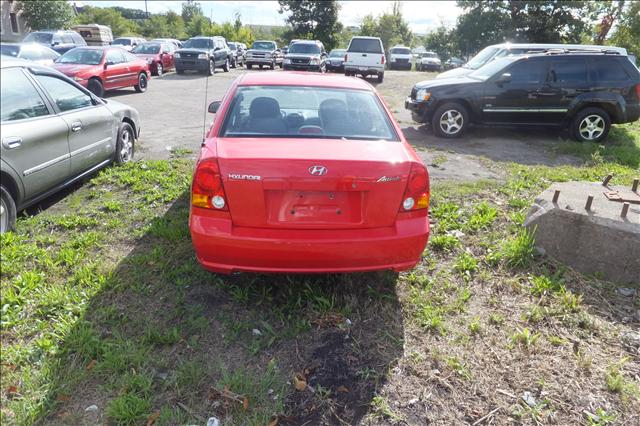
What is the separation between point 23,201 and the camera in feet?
14.2

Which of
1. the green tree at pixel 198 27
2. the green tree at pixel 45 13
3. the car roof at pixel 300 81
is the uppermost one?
the green tree at pixel 198 27

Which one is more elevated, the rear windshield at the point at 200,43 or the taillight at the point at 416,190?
the rear windshield at the point at 200,43

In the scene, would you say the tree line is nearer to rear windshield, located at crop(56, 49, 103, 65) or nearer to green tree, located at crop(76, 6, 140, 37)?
green tree, located at crop(76, 6, 140, 37)

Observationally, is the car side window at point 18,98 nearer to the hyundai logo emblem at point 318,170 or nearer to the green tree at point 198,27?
the hyundai logo emblem at point 318,170

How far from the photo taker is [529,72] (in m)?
9.01

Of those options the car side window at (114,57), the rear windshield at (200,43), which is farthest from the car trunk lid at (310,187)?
the rear windshield at (200,43)

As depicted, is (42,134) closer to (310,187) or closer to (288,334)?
(310,187)

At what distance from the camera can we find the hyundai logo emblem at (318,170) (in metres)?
2.95

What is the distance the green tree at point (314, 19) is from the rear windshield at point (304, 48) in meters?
24.4

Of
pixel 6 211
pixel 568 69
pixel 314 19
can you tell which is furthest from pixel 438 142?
pixel 314 19

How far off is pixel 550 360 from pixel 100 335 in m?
2.94

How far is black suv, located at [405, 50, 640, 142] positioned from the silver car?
6421 mm

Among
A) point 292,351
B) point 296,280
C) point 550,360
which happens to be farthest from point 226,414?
point 550,360

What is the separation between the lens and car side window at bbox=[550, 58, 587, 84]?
898 centimetres
